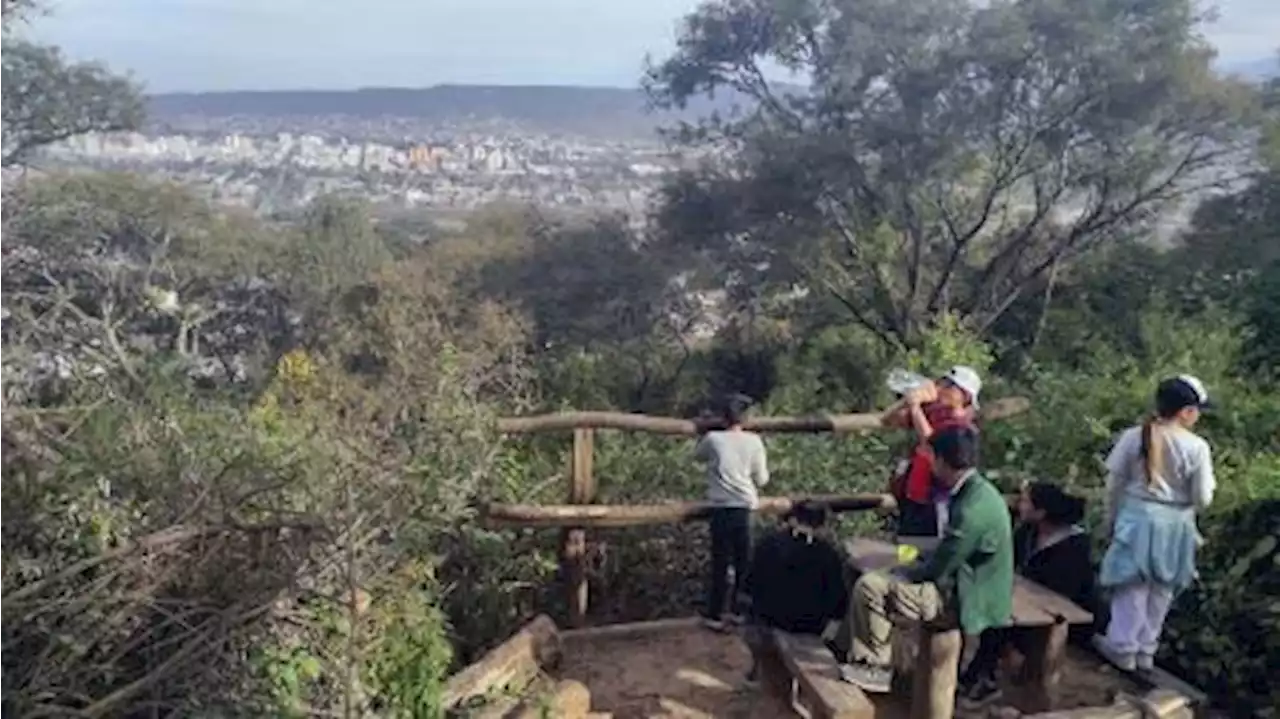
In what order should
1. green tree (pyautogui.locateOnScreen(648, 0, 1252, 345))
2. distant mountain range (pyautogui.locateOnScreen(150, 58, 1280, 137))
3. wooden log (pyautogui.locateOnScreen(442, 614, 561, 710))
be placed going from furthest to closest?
distant mountain range (pyautogui.locateOnScreen(150, 58, 1280, 137)) → green tree (pyautogui.locateOnScreen(648, 0, 1252, 345)) → wooden log (pyautogui.locateOnScreen(442, 614, 561, 710))

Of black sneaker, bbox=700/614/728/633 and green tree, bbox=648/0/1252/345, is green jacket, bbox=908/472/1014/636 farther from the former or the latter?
green tree, bbox=648/0/1252/345

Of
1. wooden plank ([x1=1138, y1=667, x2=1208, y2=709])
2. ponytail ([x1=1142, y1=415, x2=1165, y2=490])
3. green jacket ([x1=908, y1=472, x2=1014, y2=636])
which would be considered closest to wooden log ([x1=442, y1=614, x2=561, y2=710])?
green jacket ([x1=908, y1=472, x2=1014, y2=636])

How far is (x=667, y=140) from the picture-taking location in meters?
22.8

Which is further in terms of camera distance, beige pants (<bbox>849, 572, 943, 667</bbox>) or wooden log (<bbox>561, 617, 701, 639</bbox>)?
wooden log (<bbox>561, 617, 701, 639</bbox>)

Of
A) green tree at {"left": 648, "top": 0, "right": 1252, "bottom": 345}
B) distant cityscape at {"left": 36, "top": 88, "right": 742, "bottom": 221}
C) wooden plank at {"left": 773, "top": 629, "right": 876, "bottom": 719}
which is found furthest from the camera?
distant cityscape at {"left": 36, "top": 88, "right": 742, "bottom": 221}

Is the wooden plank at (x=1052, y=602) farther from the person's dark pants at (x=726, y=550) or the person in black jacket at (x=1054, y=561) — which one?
the person's dark pants at (x=726, y=550)

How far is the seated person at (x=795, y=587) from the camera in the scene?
16.2 ft

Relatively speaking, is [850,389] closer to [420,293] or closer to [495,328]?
[495,328]

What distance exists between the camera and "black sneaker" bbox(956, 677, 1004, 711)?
15.9 ft

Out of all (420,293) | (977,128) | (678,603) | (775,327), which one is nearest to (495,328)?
(420,293)

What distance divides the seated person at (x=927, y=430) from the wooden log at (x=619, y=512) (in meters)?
0.53

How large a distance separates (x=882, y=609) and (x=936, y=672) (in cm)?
30

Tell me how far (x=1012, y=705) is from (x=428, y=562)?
2.27 metres

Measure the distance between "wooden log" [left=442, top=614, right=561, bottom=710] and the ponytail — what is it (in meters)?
2.41
